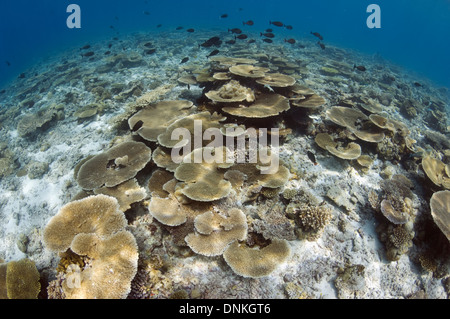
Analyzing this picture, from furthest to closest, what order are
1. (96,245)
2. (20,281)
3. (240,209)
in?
(240,209) < (20,281) < (96,245)

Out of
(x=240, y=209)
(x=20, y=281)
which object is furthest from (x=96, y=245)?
(x=240, y=209)

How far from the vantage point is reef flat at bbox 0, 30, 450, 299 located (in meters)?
3.19

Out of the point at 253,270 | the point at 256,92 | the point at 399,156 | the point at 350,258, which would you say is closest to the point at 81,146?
the point at 256,92

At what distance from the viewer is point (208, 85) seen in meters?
7.00

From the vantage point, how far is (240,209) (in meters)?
3.95

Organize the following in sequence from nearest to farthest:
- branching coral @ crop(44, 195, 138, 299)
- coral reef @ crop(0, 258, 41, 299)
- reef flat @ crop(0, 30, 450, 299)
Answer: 1. branching coral @ crop(44, 195, 138, 299)
2. coral reef @ crop(0, 258, 41, 299)
3. reef flat @ crop(0, 30, 450, 299)

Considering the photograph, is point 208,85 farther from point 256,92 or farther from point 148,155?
point 148,155

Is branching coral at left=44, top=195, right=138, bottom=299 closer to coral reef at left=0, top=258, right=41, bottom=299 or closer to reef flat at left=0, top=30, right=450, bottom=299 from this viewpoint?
reef flat at left=0, top=30, right=450, bottom=299

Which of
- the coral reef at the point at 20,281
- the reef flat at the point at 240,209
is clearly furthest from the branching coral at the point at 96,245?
the coral reef at the point at 20,281

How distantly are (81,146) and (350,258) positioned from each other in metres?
7.65

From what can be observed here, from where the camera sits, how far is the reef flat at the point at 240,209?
3.19 m

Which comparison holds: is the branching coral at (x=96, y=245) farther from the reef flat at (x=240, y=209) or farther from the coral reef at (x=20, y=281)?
the coral reef at (x=20, y=281)

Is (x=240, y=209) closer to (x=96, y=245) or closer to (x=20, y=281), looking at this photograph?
(x=96, y=245)

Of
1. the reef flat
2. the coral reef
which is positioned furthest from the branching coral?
the coral reef
